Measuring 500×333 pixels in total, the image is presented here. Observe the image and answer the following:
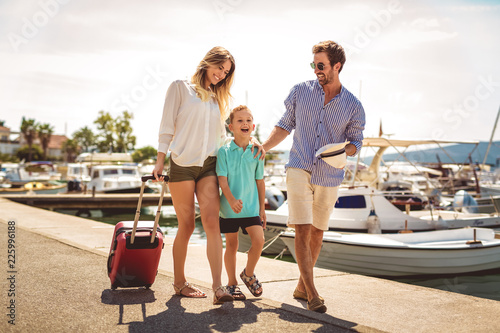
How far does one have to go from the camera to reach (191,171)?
395cm

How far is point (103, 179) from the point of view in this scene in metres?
32.5

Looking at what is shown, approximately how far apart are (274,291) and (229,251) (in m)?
0.65

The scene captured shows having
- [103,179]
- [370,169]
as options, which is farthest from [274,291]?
[103,179]

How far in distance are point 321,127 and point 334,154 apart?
33 cm

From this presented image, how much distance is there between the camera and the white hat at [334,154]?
382 cm

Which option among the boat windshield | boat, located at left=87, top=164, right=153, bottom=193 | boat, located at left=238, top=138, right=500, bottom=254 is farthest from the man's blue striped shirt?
boat, located at left=87, top=164, right=153, bottom=193

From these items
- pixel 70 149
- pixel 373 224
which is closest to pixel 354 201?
pixel 373 224

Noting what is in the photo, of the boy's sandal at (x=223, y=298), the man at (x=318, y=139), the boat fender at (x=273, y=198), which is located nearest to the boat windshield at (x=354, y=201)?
the boat fender at (x=273, y=198)

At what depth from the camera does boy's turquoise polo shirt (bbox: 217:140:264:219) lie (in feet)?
13.0

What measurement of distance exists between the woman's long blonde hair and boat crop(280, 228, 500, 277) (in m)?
7.25

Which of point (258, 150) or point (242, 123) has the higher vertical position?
point (242, 123)

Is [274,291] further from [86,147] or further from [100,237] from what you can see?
[86,147]

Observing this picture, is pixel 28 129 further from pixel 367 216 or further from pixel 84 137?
pixel 367 216

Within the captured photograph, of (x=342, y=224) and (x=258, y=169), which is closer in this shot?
(x=258, y=169)
